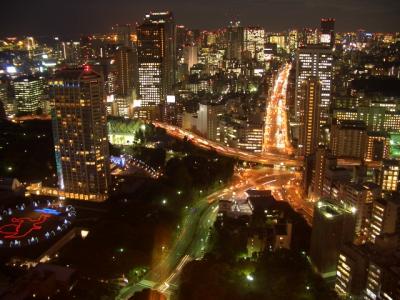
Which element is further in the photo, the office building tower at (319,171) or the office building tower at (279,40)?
the office building tower at (279,40)

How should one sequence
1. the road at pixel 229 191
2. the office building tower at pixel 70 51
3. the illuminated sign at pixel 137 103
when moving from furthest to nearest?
the office building tower at pixel 70 51, the illuminated sign at pixel 137 103, the road at pixel 229 191

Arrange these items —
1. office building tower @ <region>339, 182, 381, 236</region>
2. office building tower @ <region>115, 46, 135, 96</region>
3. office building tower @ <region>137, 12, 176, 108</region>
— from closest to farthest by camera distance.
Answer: office building tower @ <region>339, 182, 381, 236</region>, office building tower @ <region>137, 12, 176, 108</region>, office building tower @ <region>115, 46, 135, 96</region>

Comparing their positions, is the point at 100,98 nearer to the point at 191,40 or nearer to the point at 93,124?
the point at 93,124

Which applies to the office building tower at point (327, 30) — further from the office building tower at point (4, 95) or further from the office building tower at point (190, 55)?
the office building tower at point (4, 95)

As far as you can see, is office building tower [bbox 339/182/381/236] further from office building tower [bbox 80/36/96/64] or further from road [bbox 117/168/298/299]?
office building tower [bbox 80/36/96/64]

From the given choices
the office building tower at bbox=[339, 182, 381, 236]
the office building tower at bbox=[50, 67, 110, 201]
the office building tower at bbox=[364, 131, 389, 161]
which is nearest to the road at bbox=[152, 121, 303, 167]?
the office building tower at bbox=[364, 131, 389, 161]

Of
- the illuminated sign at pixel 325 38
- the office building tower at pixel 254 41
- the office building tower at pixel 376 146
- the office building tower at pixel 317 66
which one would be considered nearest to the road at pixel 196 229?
the office building tower at pixel 376 146

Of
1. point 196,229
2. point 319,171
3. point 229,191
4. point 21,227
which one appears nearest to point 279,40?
point 229,191
